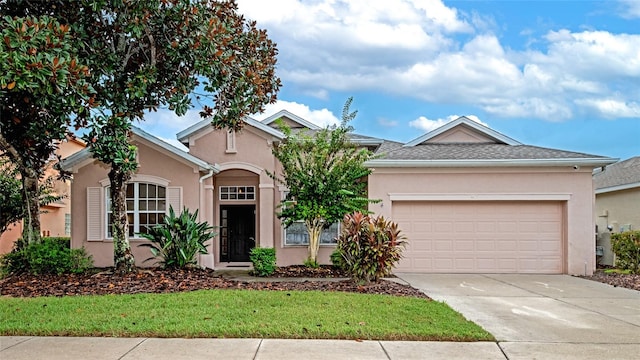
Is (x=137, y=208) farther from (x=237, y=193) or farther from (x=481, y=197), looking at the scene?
(x=481, y=197)

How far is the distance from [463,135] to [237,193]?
7.96m

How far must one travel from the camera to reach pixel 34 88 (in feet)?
30.6

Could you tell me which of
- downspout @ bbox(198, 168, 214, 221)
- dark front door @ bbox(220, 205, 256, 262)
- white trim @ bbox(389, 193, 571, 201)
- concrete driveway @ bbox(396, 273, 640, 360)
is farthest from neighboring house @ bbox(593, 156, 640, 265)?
downspout @ bbox(198, 168, 214, 221)

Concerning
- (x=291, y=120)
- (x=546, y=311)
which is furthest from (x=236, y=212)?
(x=546, y=311)

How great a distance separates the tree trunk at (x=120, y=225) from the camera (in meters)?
12.6

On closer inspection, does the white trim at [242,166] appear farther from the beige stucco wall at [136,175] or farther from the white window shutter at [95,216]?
the white window shutter at [95,216]

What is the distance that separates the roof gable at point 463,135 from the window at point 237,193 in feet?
17.5

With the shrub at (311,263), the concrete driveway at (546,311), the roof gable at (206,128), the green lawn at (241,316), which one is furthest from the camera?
the roof gable at (206,128)

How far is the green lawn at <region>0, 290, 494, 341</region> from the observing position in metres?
7.07

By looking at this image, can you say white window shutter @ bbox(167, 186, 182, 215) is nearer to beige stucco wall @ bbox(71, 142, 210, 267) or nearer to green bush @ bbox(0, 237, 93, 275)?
beige stucco wall @ bbox(71, 142, 210, 267)

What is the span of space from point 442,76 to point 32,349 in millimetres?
12701

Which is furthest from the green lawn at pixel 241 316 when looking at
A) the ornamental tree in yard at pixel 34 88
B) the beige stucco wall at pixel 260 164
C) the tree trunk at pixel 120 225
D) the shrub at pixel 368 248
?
the beige stucco wall at pixel 260 164

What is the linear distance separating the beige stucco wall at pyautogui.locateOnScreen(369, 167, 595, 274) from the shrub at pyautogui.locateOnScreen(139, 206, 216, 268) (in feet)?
16.3

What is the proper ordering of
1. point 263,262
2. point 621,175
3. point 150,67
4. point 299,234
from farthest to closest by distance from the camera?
point 621,175 → point 299,234 → point 263,262 → point 150,67
